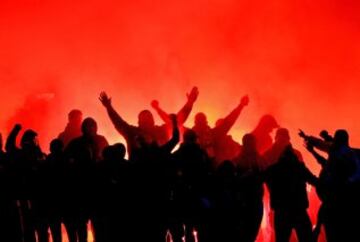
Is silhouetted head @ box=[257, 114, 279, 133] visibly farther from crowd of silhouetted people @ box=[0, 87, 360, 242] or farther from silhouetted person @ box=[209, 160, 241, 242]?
silhouetted person @ box=[209, 160, 241, 242]

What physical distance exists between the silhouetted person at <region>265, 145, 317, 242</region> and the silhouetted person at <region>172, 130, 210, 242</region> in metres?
1.08

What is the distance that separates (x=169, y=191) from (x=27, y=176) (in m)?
2.13

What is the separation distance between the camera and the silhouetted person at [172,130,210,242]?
923 cm

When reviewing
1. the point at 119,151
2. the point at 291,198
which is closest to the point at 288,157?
the point at 291,198

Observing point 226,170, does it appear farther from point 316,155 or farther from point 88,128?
point 88,128

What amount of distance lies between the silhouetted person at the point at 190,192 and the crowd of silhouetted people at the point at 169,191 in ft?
0.05

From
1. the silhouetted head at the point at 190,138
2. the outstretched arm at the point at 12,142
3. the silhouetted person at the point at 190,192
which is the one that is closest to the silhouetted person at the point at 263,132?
the silhouetted head at the point at 190,138

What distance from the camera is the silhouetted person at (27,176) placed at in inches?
366

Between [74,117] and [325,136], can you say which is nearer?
[325,136]

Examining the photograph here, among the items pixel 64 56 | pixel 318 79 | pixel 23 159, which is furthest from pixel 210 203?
pixel 64 56

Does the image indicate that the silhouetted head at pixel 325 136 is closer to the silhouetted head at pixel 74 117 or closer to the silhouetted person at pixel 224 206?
the silhouetted person at pixel 224 206

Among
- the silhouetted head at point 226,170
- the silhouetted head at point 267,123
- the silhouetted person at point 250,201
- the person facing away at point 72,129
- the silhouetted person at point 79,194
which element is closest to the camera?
the silhouetted person at point 79,194

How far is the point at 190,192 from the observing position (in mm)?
9383

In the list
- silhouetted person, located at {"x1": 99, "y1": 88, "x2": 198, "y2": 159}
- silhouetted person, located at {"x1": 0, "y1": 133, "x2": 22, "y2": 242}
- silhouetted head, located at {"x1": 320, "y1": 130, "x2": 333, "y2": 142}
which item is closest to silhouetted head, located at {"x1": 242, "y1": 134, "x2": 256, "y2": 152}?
silhouetted head, located at {"x1": 320, "y1": 130, "x2": 333, "y2": 142}
